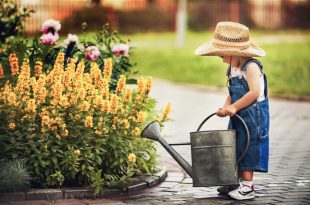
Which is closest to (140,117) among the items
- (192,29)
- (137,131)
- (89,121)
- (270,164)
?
(137,131)

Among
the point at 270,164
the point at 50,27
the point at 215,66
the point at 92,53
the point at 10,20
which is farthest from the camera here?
the point at 215,66

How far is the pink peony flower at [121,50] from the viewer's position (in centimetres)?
741

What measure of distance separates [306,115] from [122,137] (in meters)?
5.59

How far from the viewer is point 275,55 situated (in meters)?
18.8

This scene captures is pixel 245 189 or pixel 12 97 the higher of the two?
pixel 12 97

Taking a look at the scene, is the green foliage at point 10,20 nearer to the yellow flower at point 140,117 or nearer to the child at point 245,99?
the yellow flower at point 140,117

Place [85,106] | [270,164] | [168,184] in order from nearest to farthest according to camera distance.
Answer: [85,106]
[168,184]
[270,164]

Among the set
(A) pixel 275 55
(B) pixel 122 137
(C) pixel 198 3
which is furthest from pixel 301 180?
(C) pixel 198 3

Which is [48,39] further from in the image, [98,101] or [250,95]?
[250,95]

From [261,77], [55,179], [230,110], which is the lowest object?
[55,179]

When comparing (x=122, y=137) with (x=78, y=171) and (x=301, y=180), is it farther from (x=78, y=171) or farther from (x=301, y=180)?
Result: (x=301, y=180)

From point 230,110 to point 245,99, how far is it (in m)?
0.15

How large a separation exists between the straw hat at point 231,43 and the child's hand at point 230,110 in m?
0.42

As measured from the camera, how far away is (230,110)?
19.4ft
